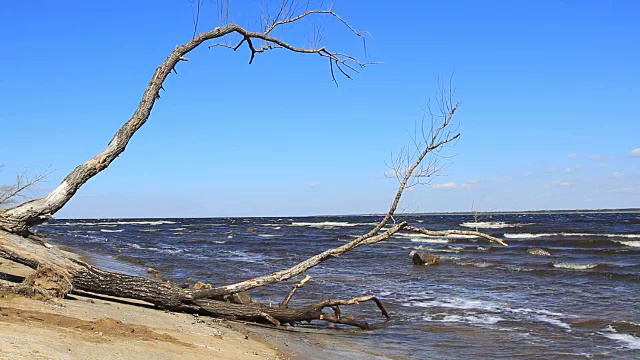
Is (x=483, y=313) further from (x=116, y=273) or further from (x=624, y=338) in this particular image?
(x=116, y=273)

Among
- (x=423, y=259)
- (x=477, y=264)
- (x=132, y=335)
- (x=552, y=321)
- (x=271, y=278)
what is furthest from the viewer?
(x=477, y=264)

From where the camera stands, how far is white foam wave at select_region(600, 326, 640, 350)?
356 inches

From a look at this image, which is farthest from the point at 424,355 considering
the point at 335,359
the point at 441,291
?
the point at 441,291

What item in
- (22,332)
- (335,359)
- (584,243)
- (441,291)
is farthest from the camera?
(584,243)

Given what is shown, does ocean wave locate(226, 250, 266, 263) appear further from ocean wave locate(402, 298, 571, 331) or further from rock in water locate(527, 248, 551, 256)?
rock in water locate(527, 248, 551, 256)

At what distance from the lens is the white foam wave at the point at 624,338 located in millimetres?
9039

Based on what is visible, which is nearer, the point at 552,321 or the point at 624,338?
the point at 624,338

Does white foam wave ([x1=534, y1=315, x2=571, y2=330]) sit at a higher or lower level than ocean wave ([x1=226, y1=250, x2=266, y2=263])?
lower

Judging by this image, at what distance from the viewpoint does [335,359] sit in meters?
7.27

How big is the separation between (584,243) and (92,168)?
99.4ft

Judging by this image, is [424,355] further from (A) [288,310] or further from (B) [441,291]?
(B) [441,291]

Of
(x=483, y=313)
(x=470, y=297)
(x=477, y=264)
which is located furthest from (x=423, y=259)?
(x=483, y=313)

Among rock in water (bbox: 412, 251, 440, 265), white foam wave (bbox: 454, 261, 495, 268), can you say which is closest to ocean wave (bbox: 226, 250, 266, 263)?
rock in water (bbox: 412, 251, 440, 265)

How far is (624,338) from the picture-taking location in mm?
9547
